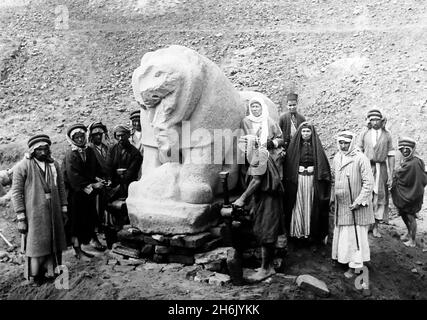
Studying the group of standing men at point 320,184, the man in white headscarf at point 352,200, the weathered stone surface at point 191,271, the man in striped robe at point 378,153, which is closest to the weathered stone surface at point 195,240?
the weathered stone surface at point 191,271

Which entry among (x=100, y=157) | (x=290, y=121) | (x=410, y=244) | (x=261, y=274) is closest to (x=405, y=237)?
(x=410, y=244)

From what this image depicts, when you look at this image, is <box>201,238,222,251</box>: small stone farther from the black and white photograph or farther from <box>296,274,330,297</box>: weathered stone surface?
<box>296,274,330,297</box>: weathered stone surface

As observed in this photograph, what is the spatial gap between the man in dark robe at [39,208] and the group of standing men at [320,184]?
1.92 meters

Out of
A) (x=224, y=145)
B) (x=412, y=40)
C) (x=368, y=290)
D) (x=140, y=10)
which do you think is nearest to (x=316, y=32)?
(x=412, y=40)

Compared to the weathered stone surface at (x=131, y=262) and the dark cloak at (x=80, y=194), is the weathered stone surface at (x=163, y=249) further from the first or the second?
the dark cloak at (x=80, y=194)

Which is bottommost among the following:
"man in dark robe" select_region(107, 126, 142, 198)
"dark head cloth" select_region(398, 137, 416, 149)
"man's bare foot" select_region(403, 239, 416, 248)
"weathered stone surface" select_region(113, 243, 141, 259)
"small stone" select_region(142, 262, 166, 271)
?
"man's bare foot" select_region(403, 239, 416, 248)

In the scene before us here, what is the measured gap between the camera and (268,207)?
5195 mm

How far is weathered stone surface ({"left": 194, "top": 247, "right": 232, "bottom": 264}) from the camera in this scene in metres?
5.32

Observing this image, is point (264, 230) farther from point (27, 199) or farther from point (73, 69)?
point (73, 69)

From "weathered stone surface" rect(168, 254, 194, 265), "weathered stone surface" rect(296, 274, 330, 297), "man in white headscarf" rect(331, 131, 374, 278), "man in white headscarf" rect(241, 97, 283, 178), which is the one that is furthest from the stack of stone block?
"man in white headscarf" rect(331, 131, 374, 278)

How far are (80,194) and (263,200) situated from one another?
2.21 meters

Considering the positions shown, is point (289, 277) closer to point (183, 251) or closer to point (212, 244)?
point (212, 244)

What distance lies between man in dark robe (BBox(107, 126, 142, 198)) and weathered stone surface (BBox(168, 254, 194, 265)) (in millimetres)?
1212

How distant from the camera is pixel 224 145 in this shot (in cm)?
583
